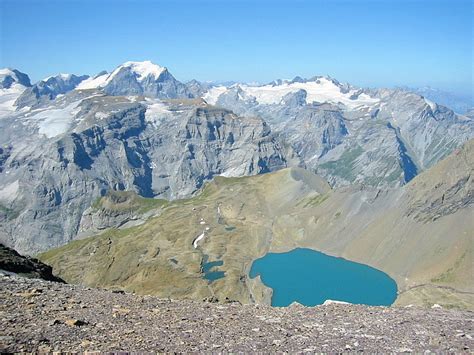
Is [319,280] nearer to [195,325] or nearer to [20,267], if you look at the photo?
[20,267]

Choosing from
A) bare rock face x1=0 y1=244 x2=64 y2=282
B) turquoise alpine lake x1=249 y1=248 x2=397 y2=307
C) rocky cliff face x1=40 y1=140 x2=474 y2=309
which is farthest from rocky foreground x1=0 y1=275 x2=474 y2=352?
turquoise alpine lake x1=249 y1=248 x2=397 y2=307

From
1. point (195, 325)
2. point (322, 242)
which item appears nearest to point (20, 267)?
point (195, 325)

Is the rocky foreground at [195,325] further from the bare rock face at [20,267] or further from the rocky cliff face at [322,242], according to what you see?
the rocky cliff face at [322,242]

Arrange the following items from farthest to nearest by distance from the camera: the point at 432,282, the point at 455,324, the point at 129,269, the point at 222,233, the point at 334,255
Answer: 1. the point at 222,233
2. the point at 129,269
3. the point at 334,255
4. the point at 432,282
5. the point at 455,324

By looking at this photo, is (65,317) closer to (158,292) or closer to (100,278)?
(158,292)

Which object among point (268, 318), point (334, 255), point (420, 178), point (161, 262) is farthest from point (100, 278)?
point (268, 318)
